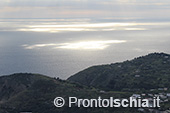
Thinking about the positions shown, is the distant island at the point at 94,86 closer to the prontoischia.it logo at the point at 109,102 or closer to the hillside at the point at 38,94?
the hillside at the point at 38,94

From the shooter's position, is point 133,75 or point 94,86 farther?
point 133,75

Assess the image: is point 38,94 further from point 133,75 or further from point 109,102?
point 133,75

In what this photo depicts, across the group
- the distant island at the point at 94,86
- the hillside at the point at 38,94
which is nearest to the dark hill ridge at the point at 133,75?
the distant island at the point at 94,86

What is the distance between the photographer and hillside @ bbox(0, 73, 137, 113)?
2366 inches

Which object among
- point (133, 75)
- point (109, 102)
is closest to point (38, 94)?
point (109, 102)

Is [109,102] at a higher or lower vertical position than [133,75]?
lower

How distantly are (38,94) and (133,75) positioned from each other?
1177 inches

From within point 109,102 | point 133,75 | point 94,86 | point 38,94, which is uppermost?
point 133,75

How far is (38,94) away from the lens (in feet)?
224

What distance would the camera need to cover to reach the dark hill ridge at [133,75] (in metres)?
79.1

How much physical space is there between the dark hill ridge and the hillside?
12.3 m

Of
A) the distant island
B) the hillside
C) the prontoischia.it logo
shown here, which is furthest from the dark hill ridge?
the prontoischia.it logo

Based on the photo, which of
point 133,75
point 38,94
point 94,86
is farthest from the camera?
point 133,75

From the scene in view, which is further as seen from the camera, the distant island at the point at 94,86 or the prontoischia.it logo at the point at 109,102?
the distant island at the point at 94,86
